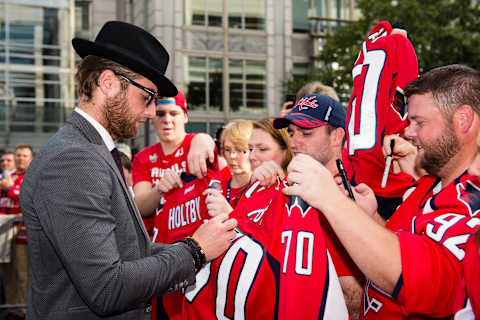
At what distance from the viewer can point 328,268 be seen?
2.07 metres

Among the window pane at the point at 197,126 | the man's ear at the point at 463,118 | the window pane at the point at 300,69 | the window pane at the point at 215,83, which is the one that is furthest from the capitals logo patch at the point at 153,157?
the window pane at the point at 300,69

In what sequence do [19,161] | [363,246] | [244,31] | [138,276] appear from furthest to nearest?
[244,31] < [19,161] < [138,276] < [363,246]

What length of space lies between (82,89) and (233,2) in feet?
72.5

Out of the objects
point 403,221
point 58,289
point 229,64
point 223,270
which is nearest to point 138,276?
point 58,289

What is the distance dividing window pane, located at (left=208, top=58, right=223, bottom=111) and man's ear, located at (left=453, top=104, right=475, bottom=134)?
20.9 metres

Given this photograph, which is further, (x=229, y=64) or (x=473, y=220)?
(x=229, y=64)

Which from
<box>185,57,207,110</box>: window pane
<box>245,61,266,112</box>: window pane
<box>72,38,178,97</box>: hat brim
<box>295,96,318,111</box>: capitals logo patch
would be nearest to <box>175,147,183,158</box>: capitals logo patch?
<box>295,96,318,111</box>: capitals logo patch

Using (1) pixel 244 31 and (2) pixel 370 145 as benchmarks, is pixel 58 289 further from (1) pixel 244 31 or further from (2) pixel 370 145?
(1) pixel 244 31

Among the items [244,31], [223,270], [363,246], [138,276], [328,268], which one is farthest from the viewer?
[244,31]

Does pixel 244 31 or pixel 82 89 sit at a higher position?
pixel 244 31

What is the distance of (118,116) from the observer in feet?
7.07

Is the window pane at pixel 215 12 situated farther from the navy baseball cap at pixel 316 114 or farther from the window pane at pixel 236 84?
the navy baseball cap at pixel 316 114

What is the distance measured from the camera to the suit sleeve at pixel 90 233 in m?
1.76

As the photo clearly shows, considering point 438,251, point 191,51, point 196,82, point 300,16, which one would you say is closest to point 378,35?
point 438,251
